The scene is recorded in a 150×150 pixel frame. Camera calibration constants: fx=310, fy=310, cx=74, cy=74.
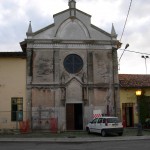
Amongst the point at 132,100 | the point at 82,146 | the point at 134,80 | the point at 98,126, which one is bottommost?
the point at 82,146

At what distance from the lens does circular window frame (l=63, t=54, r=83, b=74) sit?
2986 centimetres

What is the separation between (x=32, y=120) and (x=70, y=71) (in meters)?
5.86

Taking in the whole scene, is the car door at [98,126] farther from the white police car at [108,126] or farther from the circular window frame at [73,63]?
the circular window frame at [73,63]

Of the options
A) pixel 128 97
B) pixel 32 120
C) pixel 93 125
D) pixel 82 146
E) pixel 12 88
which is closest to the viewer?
pixel 82 146

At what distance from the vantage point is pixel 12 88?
28.8 m

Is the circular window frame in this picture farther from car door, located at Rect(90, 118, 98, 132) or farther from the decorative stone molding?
car door, located at Rect(90, 118, 98, 132)

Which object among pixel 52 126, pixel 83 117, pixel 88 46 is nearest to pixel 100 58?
pixel 88 46

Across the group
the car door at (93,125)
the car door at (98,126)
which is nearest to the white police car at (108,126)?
the car door at (98,126)

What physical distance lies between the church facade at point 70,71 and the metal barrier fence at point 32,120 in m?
0.09

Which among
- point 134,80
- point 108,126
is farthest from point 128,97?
point 108,126

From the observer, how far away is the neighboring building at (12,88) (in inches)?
1113

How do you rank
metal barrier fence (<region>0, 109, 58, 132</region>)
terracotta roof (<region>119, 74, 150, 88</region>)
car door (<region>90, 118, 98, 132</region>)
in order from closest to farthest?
car door (<region>90, 118, 98, 132</region>) → metal barrier fence (<region>0, 109, 58, 132</region>) → terracotta roof (<region>119, 74, 150, 88</region>)

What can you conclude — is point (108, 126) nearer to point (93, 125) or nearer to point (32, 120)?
point (93, 125)

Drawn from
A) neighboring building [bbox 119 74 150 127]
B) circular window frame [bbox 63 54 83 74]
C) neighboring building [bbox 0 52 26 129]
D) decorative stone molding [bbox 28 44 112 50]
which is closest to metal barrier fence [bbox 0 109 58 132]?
neighboring building [bbox 0 52 26 129]
